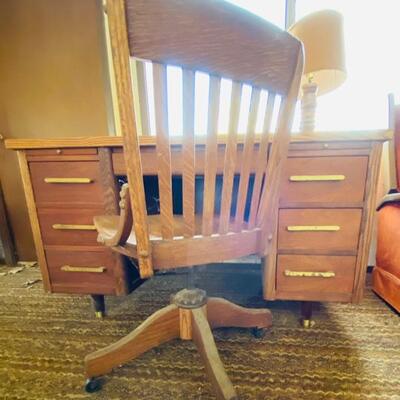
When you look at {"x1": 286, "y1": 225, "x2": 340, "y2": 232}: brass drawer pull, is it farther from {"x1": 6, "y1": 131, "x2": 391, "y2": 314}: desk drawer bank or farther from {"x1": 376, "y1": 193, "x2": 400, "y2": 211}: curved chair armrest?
{"x1": 376, "y1": 193, "x2": 400, "y2": 211}: curved chair armrest

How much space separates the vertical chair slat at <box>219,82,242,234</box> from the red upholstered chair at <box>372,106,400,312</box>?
35.1 inches

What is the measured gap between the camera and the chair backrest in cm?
42

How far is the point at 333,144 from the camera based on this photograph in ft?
2.56

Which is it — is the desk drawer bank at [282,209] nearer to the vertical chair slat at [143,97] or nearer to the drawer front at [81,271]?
the drawer front at [81,271]

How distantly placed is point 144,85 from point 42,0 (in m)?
0.71

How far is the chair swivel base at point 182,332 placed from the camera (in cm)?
69

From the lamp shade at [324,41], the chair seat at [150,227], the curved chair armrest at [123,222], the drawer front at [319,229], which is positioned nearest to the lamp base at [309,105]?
the lamp shade at [324,41]

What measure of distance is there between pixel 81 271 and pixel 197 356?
54cm

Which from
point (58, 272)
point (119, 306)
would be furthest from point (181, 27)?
point (119, 306)

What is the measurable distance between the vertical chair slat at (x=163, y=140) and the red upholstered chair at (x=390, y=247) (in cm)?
104

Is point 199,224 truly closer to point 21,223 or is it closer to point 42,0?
point 21,223

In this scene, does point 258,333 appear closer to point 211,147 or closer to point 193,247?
point 193,247

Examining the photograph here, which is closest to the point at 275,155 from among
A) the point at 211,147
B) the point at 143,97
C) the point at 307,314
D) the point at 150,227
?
the point at 211,147

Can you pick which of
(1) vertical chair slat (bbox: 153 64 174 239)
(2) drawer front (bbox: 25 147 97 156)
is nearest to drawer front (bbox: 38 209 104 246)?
(2) drawer front (bbox: 25 147 97 156)
